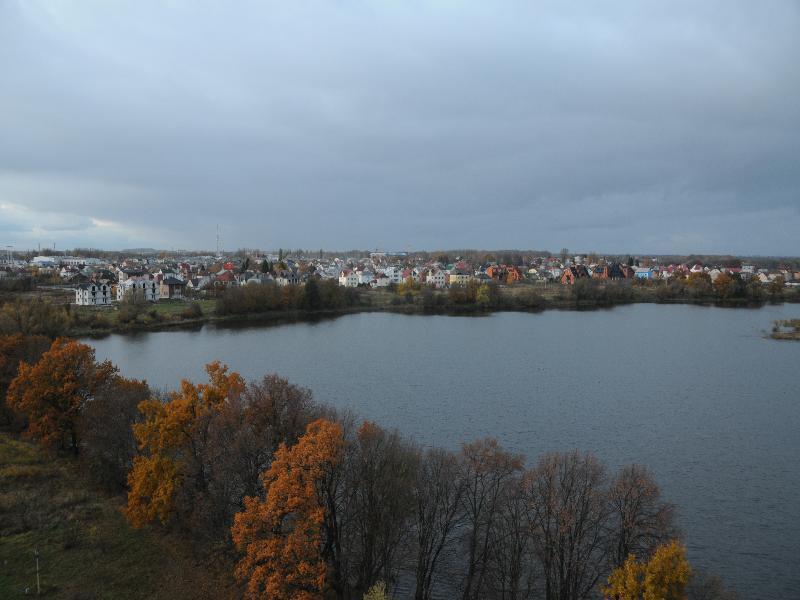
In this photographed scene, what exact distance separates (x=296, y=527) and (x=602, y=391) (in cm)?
1379

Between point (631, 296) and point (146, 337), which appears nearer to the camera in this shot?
point (146, 337)

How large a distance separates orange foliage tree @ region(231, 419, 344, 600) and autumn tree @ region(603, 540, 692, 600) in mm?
3224

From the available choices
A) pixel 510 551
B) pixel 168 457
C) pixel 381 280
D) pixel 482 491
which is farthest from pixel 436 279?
pixel 510 551

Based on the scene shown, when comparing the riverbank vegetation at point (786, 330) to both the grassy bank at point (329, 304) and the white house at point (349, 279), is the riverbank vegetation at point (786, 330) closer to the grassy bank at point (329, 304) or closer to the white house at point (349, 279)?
the grassy bank at point (329, 304)

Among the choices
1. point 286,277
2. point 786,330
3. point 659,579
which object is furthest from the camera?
point 286,277

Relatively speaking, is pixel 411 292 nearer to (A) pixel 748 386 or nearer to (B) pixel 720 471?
(A) pixel 748 386

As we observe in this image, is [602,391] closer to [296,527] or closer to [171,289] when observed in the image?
[296,527]

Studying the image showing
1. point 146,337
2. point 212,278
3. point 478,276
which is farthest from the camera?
point 478,276

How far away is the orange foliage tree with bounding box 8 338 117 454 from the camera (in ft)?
37.4

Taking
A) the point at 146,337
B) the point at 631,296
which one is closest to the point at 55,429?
the point at 146,337

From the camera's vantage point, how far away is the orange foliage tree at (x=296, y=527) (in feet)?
20.6

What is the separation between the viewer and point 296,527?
6.54 m

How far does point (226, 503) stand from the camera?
803 centimetres

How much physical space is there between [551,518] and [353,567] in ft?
9.12
